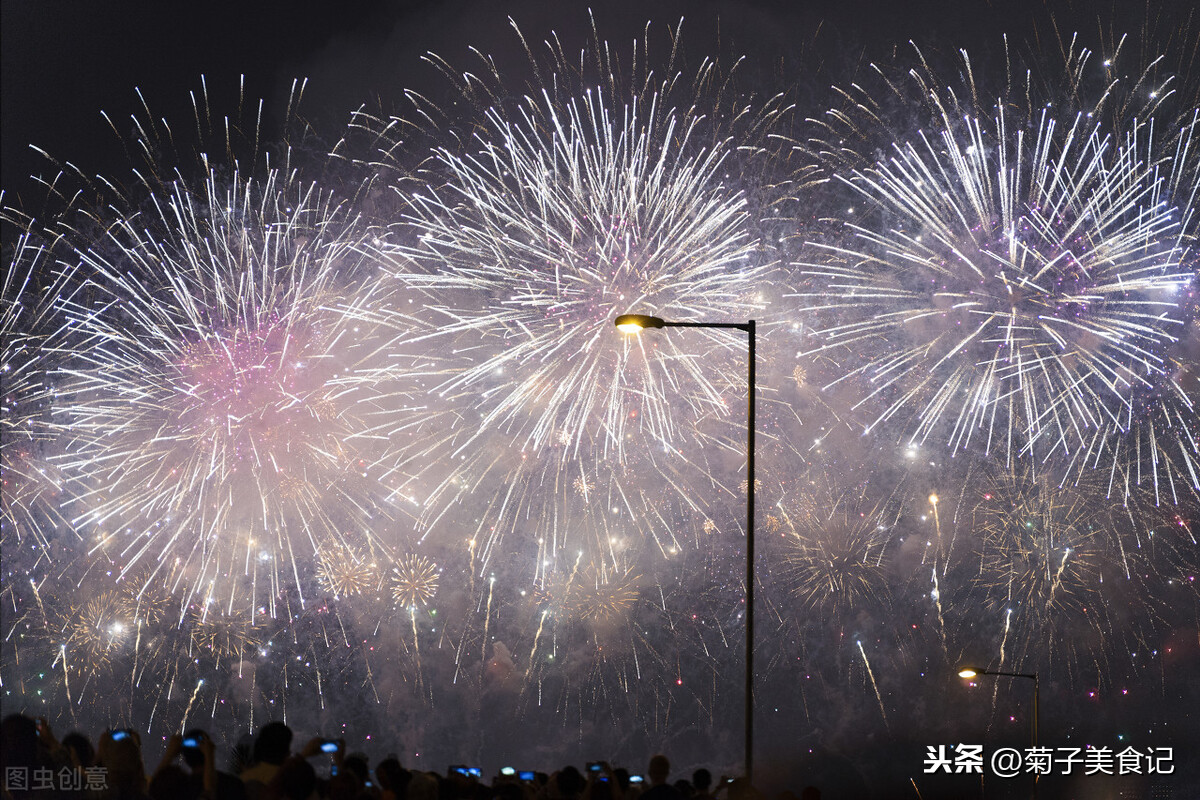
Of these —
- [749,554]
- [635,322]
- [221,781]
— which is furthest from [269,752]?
[635,322]

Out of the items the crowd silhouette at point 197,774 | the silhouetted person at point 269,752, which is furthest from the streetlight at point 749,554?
the silhouetted person at point 269,752

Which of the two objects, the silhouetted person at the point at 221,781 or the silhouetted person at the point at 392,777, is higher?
the silhouetted person at the point at 221,781

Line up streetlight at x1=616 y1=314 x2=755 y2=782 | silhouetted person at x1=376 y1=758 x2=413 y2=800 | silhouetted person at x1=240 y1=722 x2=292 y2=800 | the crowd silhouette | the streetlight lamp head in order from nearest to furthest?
the crowd silhouette < silhouetted person at x1=240 y1=722 x2=292 y2=800 < silhouetted person at x1=376 y1=758 x2=413 y2=800 < streetlight at x1=616 y1=314 x2=755 y2=782 < the streetlight lamp head

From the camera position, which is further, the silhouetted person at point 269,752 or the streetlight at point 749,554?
the streetlight at point 749,554

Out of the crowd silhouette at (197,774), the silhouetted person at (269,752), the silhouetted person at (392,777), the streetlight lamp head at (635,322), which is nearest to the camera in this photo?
the crowd silhouette at (197,774)

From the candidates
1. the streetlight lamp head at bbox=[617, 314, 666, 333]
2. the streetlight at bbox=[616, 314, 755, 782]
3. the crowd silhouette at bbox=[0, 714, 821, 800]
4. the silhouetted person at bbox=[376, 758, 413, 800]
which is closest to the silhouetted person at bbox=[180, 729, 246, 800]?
the crowd silhouette at bbox=[0, 714, 821, 800]

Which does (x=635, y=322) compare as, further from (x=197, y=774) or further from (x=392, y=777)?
(x=197, y=774)

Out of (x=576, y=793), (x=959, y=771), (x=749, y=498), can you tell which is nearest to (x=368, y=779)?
(x=576, y=793)

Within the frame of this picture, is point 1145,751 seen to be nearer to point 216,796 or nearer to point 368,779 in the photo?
point 368,779

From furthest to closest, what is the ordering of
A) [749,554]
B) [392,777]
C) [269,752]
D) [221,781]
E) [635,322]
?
[635,322]
[749,554]
[392,777]
[269,752]
[221,781]

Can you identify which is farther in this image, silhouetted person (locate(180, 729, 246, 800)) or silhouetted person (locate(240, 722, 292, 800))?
silhouetted person (locate(240, 722, 292, 800))

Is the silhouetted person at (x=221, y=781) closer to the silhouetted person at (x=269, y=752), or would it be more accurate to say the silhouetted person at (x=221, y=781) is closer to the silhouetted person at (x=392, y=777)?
the silhouetted person at (x=269, y=752)

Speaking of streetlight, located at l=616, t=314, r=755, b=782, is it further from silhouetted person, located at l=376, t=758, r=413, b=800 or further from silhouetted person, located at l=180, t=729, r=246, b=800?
silhouetted person, located at l=180, t=729, r=246, b=800
